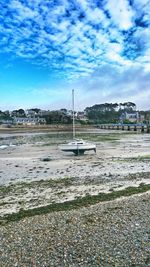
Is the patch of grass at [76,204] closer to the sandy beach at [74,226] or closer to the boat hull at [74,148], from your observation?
the sandy beach at [74,226]

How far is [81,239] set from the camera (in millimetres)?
6914

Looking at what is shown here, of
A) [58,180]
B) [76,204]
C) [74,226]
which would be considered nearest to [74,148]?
[58,180]

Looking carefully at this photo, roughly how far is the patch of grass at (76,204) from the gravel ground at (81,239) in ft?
1.60

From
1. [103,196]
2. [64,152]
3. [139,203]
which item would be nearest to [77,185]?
[103,196]

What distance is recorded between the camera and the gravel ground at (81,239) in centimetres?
593

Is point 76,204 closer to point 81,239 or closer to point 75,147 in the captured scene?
point 81,239

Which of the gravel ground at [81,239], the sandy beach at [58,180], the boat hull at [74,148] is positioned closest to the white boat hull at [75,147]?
the boat hull at [74,148]

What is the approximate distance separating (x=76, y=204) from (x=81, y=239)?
3.29 m

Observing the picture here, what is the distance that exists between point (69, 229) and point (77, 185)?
243 inches

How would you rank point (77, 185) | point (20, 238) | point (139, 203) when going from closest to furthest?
point (20, 238) → point (139, 203) → point (77, 185)

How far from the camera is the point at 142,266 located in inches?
222

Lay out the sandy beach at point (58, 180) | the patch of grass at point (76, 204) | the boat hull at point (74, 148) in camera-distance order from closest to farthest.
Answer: the patch of grass at point (76, 204) < the sandy beach at point (58, 180) < the boat hull at point (74, 148)

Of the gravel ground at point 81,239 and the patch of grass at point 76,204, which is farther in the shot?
the patch of grass at point 76,204

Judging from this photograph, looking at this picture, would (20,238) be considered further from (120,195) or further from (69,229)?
(120,195)
